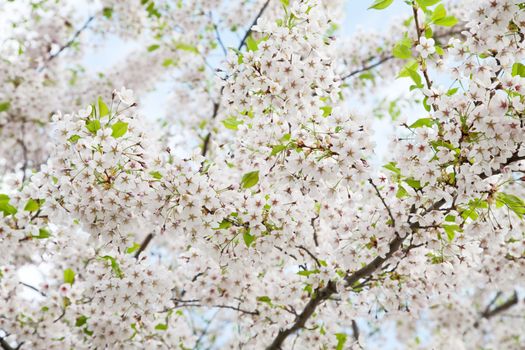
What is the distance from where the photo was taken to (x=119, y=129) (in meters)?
3.50

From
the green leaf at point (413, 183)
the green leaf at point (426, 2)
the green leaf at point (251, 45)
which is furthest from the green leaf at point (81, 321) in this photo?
the green leaf at point (426, 2)

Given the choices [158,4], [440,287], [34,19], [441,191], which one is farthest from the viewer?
[34,19]

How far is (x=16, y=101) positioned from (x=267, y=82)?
8017 mm

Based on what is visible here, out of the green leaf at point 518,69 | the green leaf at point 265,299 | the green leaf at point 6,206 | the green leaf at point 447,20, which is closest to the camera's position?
the green leaf at point 518,69

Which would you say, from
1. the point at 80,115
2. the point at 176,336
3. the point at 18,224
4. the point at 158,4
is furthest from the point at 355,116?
the point at 158,4

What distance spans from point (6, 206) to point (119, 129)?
4.66 feet

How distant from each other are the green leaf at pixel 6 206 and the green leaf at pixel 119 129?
129 centimetres

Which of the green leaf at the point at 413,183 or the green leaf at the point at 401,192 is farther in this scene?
the green leaf at the point at 401,192

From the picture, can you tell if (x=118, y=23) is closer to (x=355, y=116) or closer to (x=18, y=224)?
(x=18, y=224)

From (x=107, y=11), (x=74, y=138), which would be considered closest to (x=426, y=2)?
(x=74, y=138)

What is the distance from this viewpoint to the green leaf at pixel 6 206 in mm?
4062

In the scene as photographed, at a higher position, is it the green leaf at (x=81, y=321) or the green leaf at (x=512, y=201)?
the green leaf at (x=81, y=321)

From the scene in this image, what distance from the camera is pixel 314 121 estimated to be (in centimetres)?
366

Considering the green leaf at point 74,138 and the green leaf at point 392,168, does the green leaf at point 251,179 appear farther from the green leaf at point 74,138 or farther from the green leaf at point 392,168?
the green leaf at point 74,138
